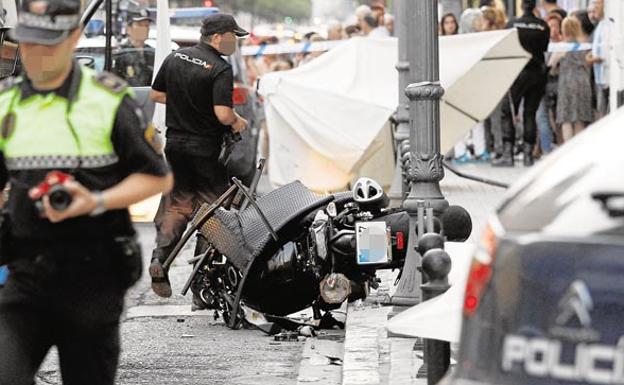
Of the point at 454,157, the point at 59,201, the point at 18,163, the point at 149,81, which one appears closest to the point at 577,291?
the point at 59,201

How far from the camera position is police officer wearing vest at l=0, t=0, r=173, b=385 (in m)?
5.07

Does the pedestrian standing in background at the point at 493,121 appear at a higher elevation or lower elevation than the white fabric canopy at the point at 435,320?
lower

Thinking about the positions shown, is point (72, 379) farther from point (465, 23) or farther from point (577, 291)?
point (465, 23)

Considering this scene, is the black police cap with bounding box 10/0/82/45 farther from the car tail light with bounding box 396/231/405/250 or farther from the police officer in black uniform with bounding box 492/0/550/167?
the police officer in black uniform with bounding box 492/0/550/167

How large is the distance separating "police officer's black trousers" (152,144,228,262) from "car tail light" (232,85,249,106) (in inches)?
246

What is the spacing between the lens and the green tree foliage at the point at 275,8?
77188 mm

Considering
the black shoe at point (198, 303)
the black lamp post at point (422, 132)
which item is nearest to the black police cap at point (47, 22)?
the black lamp post at point (422, 132)

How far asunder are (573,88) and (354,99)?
4.59 m

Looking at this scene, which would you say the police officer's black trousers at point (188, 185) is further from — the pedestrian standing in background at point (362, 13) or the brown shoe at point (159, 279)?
the pedestrian standing in background at point (362, 13)

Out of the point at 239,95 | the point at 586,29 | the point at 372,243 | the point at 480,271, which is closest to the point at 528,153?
the point at 586,29

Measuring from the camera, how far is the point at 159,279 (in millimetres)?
10820

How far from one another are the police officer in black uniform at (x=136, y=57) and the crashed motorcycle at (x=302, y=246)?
18.6ft

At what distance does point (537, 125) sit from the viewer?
21.7 meters

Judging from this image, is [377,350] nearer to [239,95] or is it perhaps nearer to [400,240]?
[400,240]
